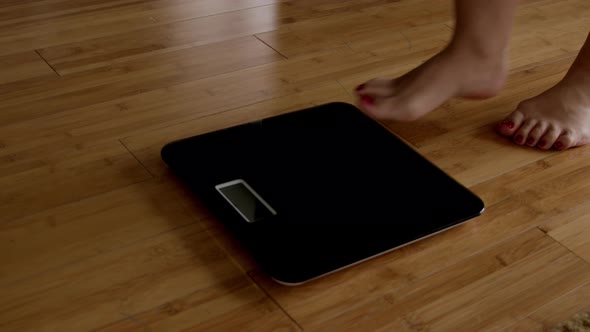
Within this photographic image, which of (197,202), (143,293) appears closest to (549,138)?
(197,202)

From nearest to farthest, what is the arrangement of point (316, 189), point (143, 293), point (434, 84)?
point (143, 293), point (316, 189), point (434, 84)

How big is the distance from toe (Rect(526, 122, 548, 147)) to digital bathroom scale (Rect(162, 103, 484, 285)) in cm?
23

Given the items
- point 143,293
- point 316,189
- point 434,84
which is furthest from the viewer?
point 434,84

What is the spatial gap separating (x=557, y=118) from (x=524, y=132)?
0.21 feet

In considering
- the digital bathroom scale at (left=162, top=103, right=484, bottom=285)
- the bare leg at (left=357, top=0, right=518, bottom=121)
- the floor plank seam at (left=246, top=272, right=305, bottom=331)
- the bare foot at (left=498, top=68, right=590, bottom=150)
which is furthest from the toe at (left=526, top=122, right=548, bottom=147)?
the floor plank seam at (left=246, top=272, right=305, bottom=331)

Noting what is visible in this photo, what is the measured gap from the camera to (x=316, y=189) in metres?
1.11

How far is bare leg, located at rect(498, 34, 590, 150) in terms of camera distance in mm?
1285

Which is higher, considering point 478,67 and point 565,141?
point 478,67

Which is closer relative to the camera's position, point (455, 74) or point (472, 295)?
point (472, 295)

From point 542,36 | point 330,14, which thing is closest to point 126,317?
point 330,14

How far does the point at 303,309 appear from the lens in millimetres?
924

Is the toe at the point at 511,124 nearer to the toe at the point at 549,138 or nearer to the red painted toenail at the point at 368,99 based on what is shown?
the toe at the point at 549,138

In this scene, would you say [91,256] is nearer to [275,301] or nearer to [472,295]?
[275,301]

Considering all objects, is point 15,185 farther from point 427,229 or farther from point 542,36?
point 542,36
